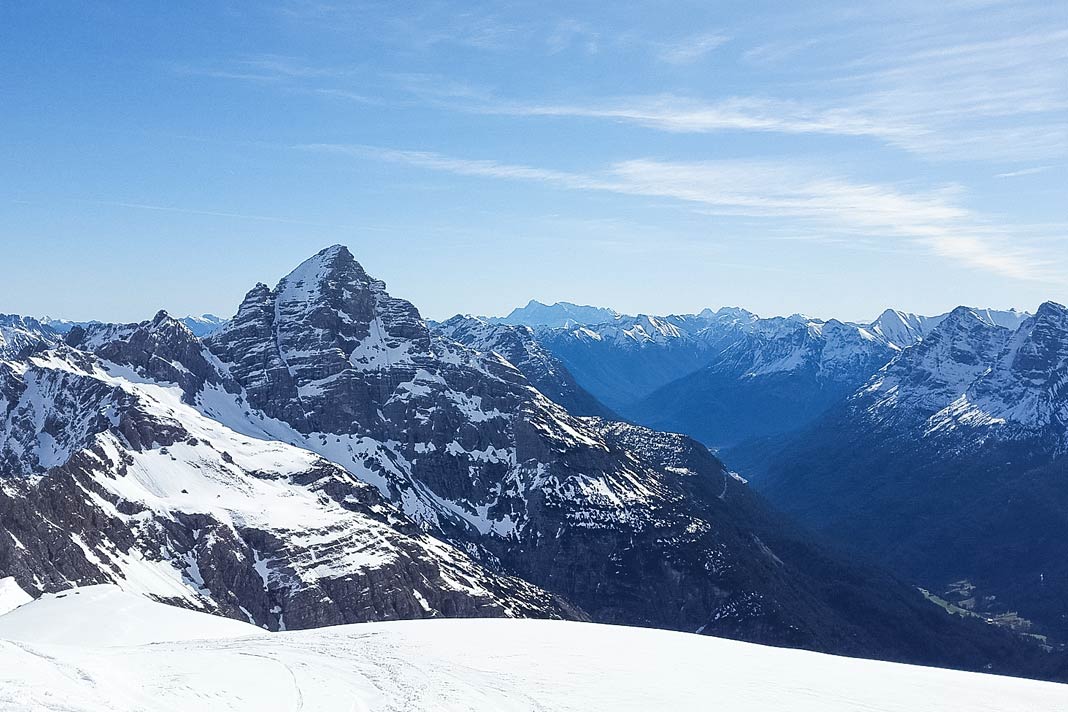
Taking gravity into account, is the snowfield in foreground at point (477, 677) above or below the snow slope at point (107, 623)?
above

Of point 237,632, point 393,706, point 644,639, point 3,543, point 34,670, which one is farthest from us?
point 3,543

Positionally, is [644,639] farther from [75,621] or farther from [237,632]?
[75,621]

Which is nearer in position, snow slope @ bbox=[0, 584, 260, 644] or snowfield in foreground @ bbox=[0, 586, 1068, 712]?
snowfield in foreground @ bbox=[0, 586, 1068, 712]

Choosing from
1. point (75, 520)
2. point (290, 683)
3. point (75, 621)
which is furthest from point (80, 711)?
point (75, 520)

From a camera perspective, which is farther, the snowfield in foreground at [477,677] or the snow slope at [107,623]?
the snow slope at [107,623]

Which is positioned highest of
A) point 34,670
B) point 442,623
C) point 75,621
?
point 34,670

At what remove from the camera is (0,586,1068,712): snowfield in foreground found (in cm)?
5653

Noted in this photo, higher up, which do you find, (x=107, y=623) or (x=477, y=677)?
(x=477, y=677)

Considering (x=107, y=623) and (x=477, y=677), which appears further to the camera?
(x=107, y=623)

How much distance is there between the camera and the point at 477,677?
219 ft

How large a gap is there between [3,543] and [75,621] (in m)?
76.9

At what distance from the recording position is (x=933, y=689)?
6694 cm

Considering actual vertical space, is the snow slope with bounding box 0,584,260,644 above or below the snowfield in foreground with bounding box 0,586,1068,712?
below

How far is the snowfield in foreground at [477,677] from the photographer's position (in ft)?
185
